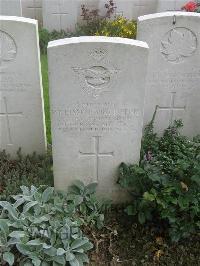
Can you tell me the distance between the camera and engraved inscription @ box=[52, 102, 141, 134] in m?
3.39

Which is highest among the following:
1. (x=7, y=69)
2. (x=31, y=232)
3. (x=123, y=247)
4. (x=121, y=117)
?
(x=7, y=69)

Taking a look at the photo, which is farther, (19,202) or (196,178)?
(19,202)

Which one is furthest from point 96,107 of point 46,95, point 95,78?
point 46,95

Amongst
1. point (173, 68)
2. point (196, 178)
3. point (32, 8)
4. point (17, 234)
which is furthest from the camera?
point (32, 8)

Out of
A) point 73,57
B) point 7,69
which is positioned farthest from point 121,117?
point 7,69

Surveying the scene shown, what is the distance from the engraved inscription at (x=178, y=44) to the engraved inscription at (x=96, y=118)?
98 centimetres

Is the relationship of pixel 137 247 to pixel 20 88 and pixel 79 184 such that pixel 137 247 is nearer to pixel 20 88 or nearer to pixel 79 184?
pixel 79 184

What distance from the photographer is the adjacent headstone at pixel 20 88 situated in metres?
3.85

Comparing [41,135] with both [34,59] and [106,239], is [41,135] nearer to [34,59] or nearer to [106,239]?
[34,59]

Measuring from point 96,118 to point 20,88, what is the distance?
3.61 ft

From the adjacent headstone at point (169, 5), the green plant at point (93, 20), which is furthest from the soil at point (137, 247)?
the adjacent headstone at point (169, 5)

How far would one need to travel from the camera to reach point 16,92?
4.16 meters

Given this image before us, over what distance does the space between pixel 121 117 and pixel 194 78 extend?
1.24 meters

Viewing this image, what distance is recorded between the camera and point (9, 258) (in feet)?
9.73
